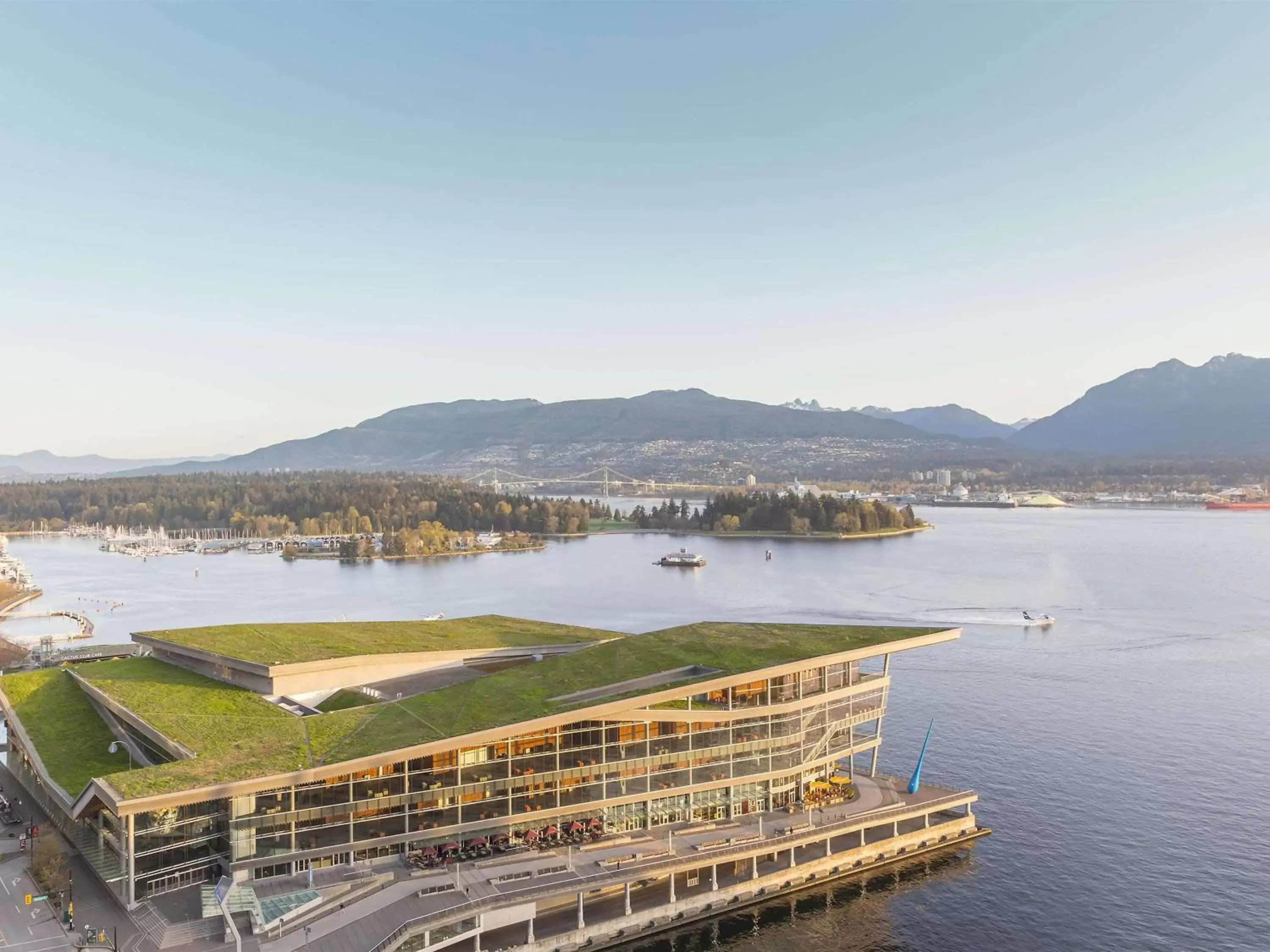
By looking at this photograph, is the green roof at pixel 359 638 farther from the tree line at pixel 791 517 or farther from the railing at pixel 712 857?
the tree line at pixel 791 517

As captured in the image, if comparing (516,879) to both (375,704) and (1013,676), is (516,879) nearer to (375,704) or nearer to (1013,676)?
(375,704)

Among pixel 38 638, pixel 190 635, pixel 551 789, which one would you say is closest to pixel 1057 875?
pixel 551 789

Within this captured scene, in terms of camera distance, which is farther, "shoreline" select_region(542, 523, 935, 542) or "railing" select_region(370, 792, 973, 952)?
"shoreline" select_region(542, 523, 935, 542)

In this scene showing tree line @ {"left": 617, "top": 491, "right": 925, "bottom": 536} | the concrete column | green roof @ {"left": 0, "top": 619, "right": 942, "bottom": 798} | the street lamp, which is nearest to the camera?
the concrete column

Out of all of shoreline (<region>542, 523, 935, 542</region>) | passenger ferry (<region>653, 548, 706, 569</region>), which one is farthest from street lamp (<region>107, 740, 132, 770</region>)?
shoreline (<region>542, 523, 935, 542</region>)

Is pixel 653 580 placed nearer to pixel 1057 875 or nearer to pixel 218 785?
pixel 1057 875

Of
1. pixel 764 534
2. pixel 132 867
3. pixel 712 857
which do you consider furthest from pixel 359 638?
pixel 764 534

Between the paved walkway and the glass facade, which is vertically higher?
the glass facade

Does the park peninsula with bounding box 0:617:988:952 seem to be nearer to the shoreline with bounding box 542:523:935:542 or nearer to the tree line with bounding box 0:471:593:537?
the shoreline with bounding box 542:523:935:542
